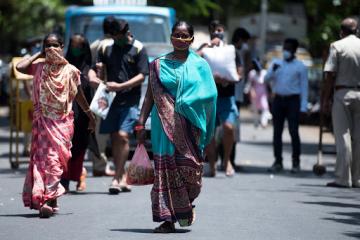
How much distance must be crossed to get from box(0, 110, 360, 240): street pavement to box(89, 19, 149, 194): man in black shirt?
1.85 ft

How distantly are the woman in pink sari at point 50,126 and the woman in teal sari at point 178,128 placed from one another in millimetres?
1334

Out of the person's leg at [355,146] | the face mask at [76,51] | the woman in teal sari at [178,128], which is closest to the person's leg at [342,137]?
the person's leg at [355,146]

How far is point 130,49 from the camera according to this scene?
49.0ft

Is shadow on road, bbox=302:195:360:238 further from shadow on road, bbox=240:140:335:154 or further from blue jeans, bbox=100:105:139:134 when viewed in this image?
shadow on road, bbox=240:140:335:154

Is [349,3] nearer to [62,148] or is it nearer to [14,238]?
[62,148]

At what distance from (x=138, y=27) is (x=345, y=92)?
5845 mm

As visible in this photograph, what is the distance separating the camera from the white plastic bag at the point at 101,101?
15.0m

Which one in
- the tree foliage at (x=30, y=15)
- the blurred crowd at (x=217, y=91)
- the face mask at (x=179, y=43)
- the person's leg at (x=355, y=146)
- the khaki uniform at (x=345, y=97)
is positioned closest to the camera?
the face mask at (x=179, y=43)

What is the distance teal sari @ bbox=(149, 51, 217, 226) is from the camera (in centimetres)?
1105

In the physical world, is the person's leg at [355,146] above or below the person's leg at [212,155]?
above

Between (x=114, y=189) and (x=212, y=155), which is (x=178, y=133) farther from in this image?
(x=212, y=155)

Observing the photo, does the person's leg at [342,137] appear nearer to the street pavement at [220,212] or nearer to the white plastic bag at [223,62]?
the street pavement at [220,212]

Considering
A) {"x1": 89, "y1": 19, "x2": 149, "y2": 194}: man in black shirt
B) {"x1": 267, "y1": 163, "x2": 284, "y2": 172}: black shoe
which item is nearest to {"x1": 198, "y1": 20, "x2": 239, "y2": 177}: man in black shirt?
{"x1": 267, "y1": 163, "x2": 284, "y2": 172}: black shoe

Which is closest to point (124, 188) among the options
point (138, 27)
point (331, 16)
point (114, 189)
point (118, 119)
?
point (114, 189)
